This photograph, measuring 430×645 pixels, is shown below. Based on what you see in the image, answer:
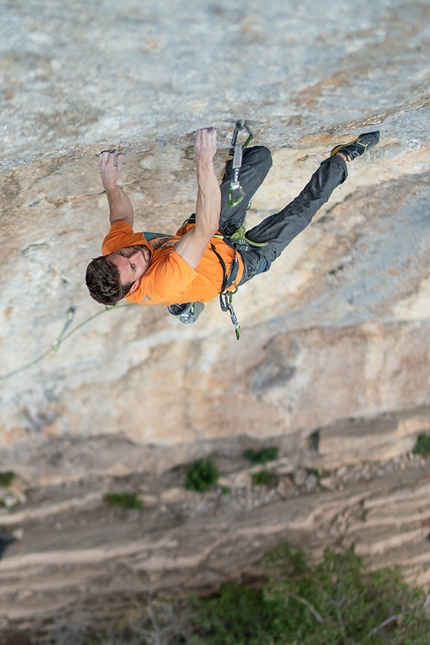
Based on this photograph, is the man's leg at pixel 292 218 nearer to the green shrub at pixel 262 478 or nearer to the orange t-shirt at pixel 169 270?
the orange t-shirt at pixel 169 270

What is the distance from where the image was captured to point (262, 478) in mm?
7766

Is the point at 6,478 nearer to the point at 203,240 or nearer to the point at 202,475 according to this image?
the point at 202,475

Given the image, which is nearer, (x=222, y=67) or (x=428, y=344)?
(x=222, y=67)

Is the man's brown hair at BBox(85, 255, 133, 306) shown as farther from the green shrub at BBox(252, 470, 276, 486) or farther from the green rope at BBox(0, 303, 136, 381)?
the green shrub at BBox(252, 470, 276, 486)

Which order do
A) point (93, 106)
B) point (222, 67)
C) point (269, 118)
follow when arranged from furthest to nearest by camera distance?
point (269, 118)
point (93, 106)
point (222, 67)

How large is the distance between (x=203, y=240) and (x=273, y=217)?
3.17 ft

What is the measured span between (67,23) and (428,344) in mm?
6154

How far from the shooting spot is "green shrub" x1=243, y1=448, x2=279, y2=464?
769cm

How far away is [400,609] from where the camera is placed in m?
6.60

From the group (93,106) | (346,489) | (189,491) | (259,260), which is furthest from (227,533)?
(93,106)

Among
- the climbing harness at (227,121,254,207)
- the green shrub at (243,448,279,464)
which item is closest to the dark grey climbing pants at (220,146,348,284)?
the climbing harness at (227,121,254,207)

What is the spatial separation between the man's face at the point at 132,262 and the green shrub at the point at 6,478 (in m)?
5.54

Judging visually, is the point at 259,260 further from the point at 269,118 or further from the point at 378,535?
the point at 378,535

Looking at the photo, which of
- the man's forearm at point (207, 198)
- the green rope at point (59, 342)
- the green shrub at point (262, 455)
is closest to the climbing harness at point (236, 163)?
the man's forearm at point (207, 198)
